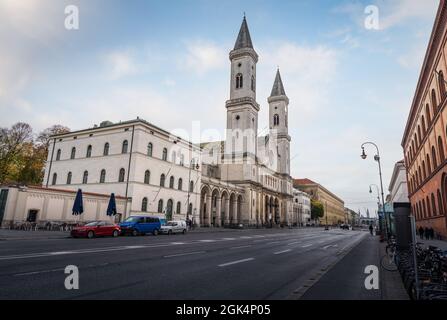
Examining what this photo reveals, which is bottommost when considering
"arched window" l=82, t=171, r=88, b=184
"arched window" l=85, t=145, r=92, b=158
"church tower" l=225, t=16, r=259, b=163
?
"arched window" l=82, t=171, r=88, b=184

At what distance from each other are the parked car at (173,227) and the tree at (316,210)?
4150 inches

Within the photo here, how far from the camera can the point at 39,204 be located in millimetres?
29250

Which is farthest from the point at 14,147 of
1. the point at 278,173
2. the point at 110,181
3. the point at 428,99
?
the point at 278,173

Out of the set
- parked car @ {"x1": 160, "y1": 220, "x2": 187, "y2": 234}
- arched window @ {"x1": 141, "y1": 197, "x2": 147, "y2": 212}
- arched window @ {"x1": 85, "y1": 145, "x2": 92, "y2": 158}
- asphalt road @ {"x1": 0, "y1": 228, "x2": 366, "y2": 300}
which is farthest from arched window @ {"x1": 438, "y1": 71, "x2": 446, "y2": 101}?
arched window @ {"x1": 85, "y1": 145, "x2": 92, "y2": 158}

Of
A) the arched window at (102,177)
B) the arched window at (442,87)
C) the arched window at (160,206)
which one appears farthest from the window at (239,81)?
the arched window at (442,87)

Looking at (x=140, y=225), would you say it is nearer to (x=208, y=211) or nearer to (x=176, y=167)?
(x=176, y=167)

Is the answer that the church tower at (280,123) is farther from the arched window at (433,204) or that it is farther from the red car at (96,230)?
the red car at (96,230)

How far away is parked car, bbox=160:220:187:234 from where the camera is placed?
3207cm

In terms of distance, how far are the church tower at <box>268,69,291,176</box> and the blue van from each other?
70.5 metres

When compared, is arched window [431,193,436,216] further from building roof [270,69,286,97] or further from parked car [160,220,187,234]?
building roof [270,69,286,97]

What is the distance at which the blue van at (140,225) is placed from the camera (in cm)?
2712

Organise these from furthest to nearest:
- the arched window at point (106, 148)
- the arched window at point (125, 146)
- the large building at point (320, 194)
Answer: the large building at point (320, 194)
the arched window at point (106, 148)
the arched window at point (125, 146)

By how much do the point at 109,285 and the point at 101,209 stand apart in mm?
30341

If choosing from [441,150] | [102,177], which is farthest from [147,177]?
[441,150]
